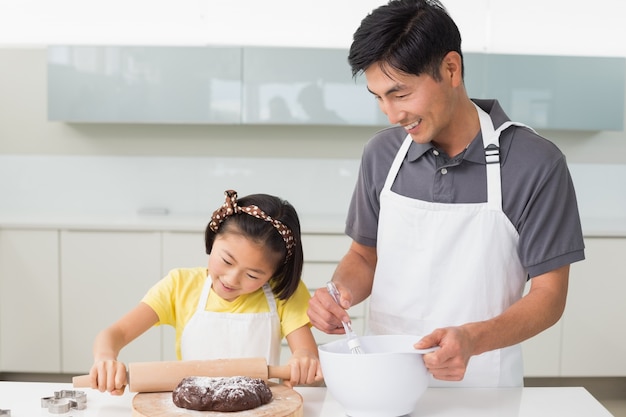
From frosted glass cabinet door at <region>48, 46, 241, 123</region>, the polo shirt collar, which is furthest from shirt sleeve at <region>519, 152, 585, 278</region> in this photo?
frosted glass cabinet door at <region>48, 46, 241, 123</region>

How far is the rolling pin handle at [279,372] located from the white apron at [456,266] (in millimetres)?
339

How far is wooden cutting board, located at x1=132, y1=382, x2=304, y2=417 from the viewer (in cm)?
131

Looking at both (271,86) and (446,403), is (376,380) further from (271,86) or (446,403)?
(271,86)

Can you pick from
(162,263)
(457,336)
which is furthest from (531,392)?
(162,263)

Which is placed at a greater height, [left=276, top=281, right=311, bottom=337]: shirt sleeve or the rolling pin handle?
[left=276, top=281, right=311, bottom=337]: shirt sleeve

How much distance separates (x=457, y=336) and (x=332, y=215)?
292cm

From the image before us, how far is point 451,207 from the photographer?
1695 millimetres

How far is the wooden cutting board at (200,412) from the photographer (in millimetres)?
1312

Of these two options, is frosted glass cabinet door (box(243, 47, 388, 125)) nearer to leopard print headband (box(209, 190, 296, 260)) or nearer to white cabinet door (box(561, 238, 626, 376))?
white cabinet door (box(561, 238, 626, 376))

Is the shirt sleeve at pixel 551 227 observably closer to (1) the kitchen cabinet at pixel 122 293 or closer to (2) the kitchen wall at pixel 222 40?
(1) the kitchen cabinet at pixel 122 293

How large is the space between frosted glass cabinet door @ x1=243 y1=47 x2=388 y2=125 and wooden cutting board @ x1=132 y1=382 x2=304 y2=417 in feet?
8.51

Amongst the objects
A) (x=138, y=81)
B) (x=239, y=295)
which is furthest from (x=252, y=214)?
(x=138, y=81)

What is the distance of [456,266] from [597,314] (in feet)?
7.66

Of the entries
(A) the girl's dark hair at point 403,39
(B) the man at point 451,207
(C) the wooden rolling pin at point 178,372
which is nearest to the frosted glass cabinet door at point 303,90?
(B) the man at point 451,207
